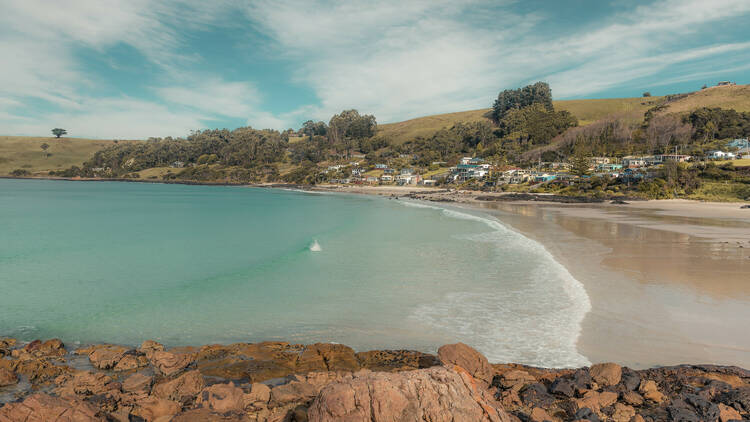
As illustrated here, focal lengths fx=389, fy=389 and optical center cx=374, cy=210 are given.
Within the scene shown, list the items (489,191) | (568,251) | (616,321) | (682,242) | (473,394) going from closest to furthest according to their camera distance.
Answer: (473,394) → (616,321) → (568,251) → (682,242) → (489,191)

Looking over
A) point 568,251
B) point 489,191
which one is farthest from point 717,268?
point 489,191

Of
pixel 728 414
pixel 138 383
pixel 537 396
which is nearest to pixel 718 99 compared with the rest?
pixel 728 414

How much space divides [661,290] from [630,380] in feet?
29.7

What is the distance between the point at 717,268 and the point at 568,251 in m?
6.59

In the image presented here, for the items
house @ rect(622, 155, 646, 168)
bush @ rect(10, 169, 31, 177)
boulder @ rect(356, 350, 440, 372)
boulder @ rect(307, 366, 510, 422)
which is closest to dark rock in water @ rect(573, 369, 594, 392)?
boulder @ rect(356, 350, 440, 372)

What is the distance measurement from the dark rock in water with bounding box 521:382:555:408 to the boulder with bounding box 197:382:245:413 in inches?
213

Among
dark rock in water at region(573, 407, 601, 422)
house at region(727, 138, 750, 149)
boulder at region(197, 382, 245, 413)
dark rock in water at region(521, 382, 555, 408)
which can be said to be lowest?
→ dark rock in water at region(521, 382, 555, 408)

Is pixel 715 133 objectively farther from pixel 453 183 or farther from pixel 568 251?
pixel 568 251

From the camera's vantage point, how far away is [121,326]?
1312 cm

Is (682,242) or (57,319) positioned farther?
(682,242)

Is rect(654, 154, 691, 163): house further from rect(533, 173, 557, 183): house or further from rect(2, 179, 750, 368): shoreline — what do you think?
rect(2, 179, 750, 368): shoreline

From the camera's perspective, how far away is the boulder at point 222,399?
7.14 m

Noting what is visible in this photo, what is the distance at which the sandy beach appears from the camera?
1017cm

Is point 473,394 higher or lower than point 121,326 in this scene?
higher
